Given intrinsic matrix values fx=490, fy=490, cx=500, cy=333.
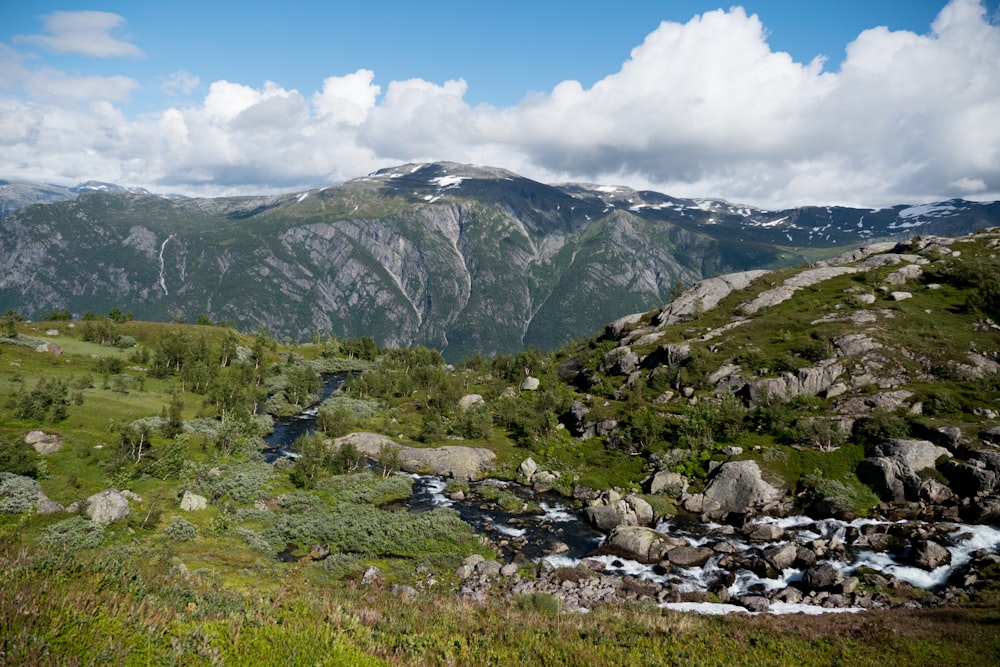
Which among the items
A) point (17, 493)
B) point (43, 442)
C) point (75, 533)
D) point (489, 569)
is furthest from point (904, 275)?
point (43, 442)

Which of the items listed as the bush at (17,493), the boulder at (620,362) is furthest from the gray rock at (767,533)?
the bush at (17,493)

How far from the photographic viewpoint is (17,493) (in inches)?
1405

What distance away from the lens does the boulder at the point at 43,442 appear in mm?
46219

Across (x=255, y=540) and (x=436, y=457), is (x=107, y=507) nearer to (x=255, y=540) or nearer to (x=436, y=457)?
(x=255, y=540)

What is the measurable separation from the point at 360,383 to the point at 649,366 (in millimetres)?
61029

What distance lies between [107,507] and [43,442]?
680 inches

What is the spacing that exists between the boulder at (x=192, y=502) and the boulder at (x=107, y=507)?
218 inches

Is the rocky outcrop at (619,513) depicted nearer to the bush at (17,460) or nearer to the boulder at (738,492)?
the boulder at (738,492)

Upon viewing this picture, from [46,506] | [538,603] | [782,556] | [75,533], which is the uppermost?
[538,603]

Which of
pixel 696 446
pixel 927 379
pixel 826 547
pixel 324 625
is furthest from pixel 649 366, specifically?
pixel 324 625

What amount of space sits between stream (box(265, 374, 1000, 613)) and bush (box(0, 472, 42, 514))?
97.8 feet

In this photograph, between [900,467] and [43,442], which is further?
[900,467]

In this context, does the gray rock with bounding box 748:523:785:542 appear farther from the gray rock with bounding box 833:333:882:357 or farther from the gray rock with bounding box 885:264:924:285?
the gray rock with bounding box 885:264:924:285

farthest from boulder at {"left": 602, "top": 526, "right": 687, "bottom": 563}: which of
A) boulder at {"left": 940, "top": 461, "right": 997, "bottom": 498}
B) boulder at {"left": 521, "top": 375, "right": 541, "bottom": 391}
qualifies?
boulder at {"left": 521, "top": 375, "right": 541, "bottom": 391}
